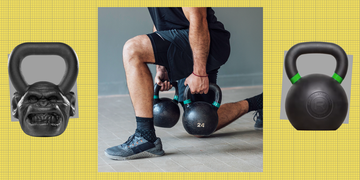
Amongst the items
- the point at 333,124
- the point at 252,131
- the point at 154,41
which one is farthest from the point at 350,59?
the point at 154,41

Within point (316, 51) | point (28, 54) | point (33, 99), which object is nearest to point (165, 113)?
point (33, 99)

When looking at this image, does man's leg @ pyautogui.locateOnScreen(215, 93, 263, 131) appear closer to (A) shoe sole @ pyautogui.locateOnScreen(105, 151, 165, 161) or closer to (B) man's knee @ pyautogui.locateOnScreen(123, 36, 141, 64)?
(A) shoe sole @ pyautogui.locateOnScreen(105, 151, 165, 161)

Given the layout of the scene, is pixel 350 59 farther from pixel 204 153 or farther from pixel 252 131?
pixel 204 153

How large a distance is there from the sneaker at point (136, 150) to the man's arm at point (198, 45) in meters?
0.51

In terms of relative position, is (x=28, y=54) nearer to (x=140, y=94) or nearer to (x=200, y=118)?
(x=140, y=94)

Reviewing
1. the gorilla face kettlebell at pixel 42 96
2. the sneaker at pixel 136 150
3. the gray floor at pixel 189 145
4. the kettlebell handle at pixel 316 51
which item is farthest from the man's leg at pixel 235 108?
the gorilla face kettlebell at pixel 42 96

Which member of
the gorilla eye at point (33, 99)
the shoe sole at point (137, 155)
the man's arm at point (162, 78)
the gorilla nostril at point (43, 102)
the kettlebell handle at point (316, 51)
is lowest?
the shoe sole at point (137, 155)

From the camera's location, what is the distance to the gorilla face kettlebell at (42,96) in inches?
106

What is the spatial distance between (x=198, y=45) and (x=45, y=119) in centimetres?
123

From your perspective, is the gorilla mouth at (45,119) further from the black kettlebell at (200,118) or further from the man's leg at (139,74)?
the black kettlebell at (200,118)

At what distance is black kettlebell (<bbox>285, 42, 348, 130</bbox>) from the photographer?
8.98 ft

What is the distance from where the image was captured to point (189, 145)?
2988mm

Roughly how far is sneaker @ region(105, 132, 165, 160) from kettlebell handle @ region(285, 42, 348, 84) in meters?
1.14

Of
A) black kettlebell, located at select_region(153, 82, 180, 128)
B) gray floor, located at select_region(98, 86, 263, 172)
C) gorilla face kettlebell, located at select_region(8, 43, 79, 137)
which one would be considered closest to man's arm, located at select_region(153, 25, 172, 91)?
black kettlebell, located at select_region(153, 82, 180, 128)
